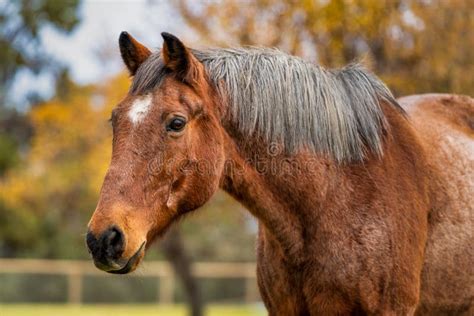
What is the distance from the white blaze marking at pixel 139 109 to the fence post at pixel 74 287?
2287cm

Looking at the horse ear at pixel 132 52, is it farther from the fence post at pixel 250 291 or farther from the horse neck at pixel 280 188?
the fence post at pixel 250 291

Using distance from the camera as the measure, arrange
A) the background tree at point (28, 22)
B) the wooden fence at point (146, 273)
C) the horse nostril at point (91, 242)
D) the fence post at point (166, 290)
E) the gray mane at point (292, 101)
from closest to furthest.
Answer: the horse nostril at point (91, 242)
the gray mane at point (292, 101)
the background tree at point (28, 22)
the wooden fence at point (146, 273)
the fence post at point (166, 290)

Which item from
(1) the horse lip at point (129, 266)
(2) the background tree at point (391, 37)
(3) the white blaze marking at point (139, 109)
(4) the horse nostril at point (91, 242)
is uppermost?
(2) the background tree at point (391, 37)

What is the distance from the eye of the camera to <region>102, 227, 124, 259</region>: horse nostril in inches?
146

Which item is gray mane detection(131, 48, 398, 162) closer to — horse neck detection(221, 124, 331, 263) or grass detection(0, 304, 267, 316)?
horse neck detection(221, 124, 331, 263)

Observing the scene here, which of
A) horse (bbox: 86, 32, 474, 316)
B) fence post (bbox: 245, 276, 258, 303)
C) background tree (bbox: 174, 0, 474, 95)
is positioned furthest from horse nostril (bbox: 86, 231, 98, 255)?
fence post (bbox: 245, 276, 258, 303)

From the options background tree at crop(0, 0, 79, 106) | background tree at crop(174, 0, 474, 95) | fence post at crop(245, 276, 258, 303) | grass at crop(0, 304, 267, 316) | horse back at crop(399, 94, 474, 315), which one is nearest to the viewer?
horse back at crop(399, 94, 474, 315)

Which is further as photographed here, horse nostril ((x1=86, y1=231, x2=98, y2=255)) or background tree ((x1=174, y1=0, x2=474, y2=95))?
background tree ((x1=174, y1=0, x2=474, y2=95))

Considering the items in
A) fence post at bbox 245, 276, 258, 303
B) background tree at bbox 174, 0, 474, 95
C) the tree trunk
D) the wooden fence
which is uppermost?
background tree at bbox 174, 0, 474, 95

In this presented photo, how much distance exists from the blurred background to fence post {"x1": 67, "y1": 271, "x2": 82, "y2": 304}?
1.4 inches

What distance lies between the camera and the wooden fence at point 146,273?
25766mm

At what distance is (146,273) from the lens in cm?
2600

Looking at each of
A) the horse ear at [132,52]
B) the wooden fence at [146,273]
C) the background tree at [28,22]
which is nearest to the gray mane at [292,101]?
the horse ear at [132,52]

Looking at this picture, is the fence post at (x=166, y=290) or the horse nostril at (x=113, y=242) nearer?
the horse nostril at (x=113, y=242)
